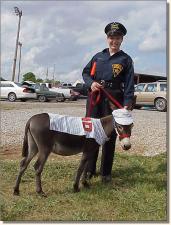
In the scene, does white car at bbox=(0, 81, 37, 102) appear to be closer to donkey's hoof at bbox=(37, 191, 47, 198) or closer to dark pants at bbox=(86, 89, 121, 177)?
dark pants at bbox=(86, 89, 121, 177)

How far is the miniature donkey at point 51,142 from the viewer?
17.3ft

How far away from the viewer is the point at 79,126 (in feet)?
17.8

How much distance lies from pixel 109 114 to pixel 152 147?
3591 mm

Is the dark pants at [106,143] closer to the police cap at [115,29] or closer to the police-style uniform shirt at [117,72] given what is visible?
the police-style uniform shirt at [117,72]

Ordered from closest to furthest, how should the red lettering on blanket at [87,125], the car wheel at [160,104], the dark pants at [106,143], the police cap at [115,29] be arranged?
1. the red lettering on blanket at [87,125]
2. the police cap at [115,29]
3. the dark pants at [106,143]
4. the car wheel at [160,104]

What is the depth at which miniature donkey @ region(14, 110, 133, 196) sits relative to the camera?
17.3 feet

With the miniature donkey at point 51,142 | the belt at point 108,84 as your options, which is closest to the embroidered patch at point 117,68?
the belt at point 108,84

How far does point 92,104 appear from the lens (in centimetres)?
606

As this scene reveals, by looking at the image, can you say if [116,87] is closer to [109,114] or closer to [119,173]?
[109,114]

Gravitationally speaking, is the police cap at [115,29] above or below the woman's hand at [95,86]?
above

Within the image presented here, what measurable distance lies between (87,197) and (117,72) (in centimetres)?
180

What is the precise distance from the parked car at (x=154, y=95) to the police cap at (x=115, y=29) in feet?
53.3

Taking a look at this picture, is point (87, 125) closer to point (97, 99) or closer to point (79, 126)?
point (79, 126)

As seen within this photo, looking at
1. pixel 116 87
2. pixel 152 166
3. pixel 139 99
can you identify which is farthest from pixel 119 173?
pixel 139 99
